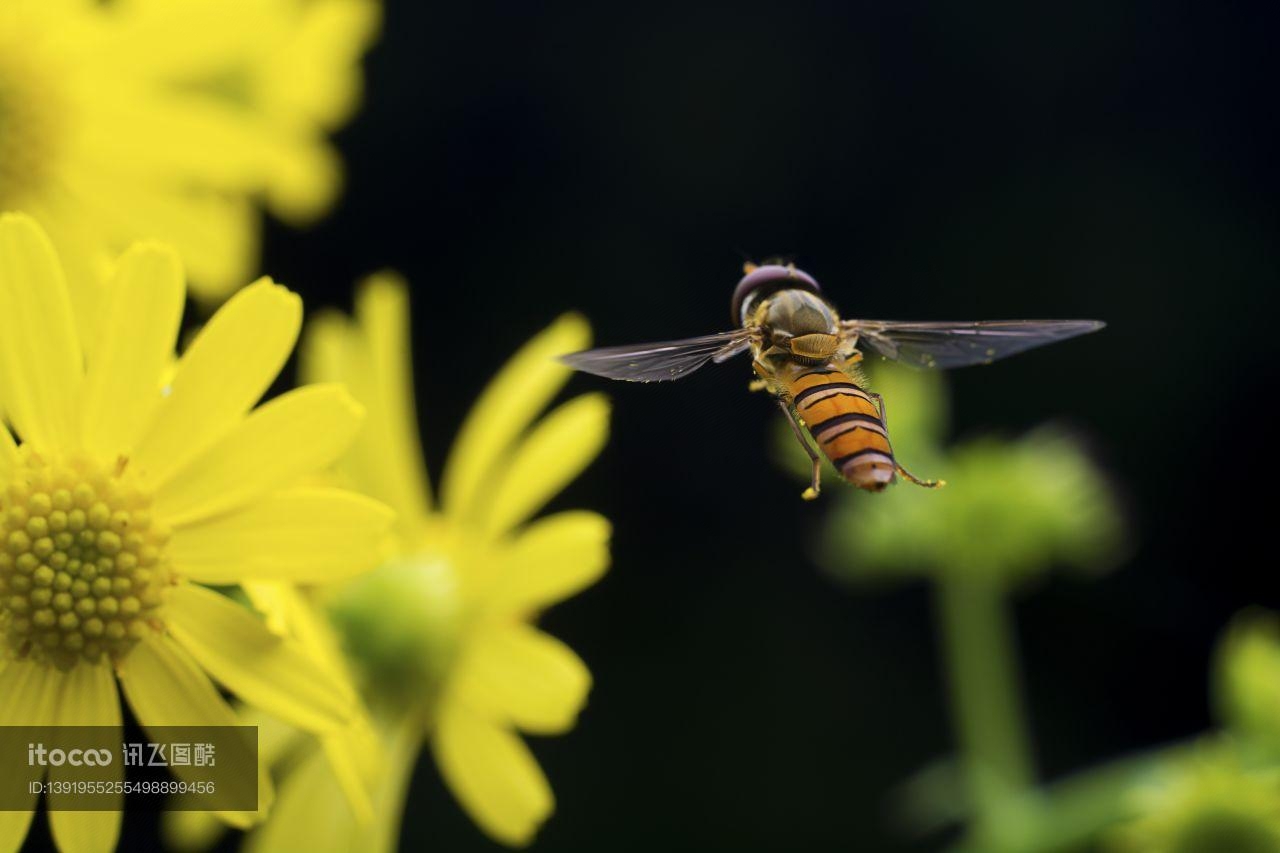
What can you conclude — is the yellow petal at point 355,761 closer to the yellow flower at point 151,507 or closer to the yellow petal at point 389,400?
the yellow flower at point 151,507

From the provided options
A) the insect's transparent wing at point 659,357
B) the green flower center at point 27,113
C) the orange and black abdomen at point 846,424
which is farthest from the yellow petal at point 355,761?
the green flower center at point 27,113

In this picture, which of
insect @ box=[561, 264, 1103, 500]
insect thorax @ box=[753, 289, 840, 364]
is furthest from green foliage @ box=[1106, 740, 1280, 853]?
insect thorax @ box=[753, 289, 840, 364]

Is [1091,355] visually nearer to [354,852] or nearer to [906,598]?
[906,598]

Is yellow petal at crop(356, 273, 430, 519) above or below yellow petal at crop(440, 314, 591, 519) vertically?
above

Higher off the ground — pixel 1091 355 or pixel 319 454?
pixel 1091 355

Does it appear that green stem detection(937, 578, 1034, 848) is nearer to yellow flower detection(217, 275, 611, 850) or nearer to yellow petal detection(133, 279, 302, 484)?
yellow flower detection(217, 275, 611, 850)

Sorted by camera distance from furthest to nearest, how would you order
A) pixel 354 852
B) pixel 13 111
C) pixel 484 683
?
pixel 13 111, pixel 484 683, pixel 354 852

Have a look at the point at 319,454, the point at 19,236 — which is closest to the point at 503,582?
the point at 319,454
